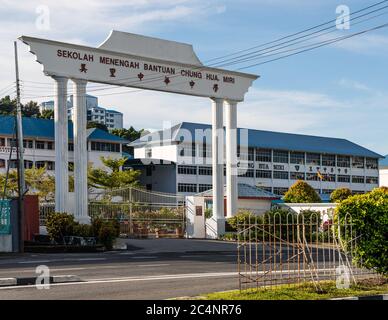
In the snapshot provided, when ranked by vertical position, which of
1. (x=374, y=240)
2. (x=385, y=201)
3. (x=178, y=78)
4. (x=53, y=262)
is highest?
(x=178, y=78)

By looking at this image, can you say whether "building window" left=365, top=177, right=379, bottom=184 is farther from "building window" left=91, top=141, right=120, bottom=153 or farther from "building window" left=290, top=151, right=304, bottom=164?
"building window" left=91, top=141, right=120, bottom=153

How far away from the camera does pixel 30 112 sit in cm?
9125

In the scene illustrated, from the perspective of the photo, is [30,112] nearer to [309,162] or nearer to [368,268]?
[309,162]

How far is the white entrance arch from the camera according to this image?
91.4 ft

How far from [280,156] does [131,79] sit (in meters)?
47.7

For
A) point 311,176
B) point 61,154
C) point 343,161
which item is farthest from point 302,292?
point 343,161

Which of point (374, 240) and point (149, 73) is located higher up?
point (149, 73)

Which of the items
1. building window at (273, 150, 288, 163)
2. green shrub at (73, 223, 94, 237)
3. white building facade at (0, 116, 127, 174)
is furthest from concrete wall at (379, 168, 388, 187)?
green shrub at (73, 223, 94, 237)

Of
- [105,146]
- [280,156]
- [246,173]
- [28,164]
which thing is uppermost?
[105,146]

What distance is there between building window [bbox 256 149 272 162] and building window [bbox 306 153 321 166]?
616 cm

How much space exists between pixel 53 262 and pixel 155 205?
15211 mm

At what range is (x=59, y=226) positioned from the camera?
27.1 metres

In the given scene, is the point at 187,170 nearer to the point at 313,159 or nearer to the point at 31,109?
the point at 313,159
